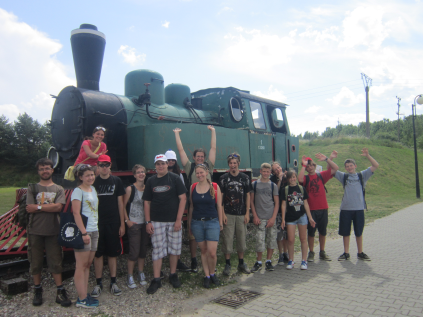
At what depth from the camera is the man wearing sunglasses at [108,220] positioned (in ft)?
12.6

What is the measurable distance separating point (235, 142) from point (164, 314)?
3.99 m

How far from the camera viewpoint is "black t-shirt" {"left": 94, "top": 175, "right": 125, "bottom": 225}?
3.82m

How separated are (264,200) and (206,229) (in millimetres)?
1097

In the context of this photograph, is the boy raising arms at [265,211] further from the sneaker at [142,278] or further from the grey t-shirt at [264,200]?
the sneaker at [142,278]

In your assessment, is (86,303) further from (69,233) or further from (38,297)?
(69,233)

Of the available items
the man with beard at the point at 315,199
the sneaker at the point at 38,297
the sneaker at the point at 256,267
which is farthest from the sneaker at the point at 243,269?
the sneaker at the point at 38,297

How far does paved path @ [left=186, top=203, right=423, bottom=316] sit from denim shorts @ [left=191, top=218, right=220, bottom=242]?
658 millimetres

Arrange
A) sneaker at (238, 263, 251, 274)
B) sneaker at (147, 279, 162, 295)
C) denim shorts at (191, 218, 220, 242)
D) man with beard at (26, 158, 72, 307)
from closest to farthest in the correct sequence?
1. man with beard at (26, 158, 72, 307)
2. sneaker at (147, 279, 162, 295)
3. denim shorts at (191, 218, 220, 242)
4. sneaker at (238, 263, 251, 274)

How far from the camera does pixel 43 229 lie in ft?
11.6

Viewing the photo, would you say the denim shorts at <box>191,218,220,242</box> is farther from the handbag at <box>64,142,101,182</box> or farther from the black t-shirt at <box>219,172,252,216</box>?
the handbag at <box>64,142,101,182</box>

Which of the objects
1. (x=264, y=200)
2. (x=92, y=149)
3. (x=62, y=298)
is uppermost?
(x=92, y=149)

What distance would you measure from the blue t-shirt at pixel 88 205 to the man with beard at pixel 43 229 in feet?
1.09

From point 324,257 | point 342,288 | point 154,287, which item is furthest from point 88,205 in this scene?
point 324,257

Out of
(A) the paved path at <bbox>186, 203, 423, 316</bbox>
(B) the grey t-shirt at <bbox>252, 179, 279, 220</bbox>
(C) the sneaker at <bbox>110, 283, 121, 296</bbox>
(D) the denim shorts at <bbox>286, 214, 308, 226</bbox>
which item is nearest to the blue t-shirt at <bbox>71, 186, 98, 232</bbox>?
(C) the sneaker at <bbox>110, 283, 121, 296</bbox>
